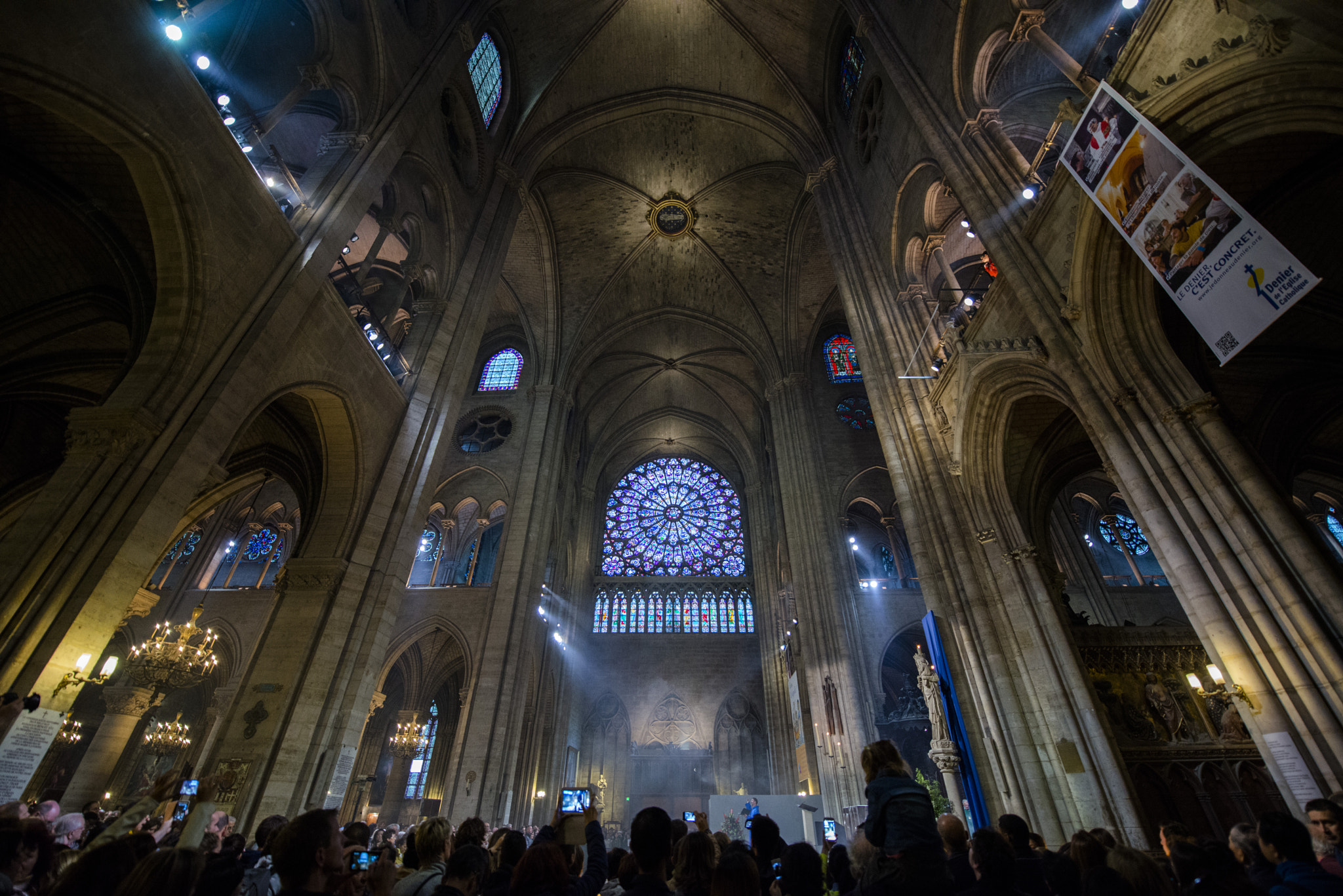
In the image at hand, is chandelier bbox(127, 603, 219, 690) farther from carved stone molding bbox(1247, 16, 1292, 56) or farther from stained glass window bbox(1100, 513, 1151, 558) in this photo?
stained glass window bbox(1100, 513, 1151, 558)

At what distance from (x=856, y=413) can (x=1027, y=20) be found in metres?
13.0

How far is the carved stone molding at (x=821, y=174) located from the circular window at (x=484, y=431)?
11.6m

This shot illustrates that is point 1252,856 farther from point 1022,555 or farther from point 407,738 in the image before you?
point 407,738

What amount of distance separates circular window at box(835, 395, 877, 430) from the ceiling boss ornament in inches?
322

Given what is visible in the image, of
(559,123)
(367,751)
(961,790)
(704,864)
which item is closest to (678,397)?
(559,123)

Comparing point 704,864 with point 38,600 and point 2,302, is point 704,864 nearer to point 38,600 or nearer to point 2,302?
point 38,600

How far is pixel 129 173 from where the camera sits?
6480mm

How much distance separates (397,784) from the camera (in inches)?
731

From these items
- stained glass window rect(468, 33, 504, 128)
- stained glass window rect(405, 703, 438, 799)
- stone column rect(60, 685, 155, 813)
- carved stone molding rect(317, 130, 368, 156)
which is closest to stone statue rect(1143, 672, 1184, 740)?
carved stone molding rect(317, 130, 368, 156)

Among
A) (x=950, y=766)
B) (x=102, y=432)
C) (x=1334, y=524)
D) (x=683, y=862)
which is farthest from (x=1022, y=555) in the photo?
(x=1334, y=524)

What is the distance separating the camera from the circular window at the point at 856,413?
19605mm

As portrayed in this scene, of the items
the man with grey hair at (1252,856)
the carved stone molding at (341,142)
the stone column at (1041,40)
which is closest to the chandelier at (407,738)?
the carved stone molding at (341,142)

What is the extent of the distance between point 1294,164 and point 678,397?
70.4 feet

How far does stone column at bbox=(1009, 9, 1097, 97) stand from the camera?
6.89 metres
